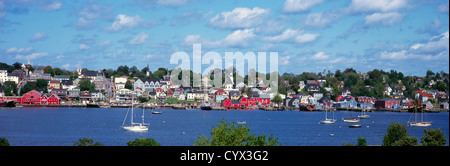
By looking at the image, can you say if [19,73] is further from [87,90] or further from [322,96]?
[322,96]

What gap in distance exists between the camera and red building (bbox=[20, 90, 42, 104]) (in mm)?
52594

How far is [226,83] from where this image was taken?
6606 centimetres

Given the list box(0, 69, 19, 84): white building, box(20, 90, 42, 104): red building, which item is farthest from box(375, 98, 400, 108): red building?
box(0, 69, 19, 84): white building

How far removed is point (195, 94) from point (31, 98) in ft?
57.1

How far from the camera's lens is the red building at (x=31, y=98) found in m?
52.6

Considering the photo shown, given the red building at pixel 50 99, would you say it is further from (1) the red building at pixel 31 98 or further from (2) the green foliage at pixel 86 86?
(2) the green foliage at pixel 86 86

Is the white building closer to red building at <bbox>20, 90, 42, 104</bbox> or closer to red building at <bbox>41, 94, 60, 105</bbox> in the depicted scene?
red building at <bbox>20, 90, 42, 104</bbox>

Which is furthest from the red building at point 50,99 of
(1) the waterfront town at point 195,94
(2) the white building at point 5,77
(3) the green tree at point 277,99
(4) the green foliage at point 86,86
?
(3) the green tree at point 277,99

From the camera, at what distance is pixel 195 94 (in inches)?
2343
